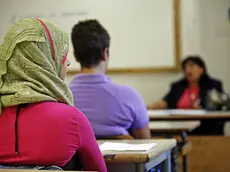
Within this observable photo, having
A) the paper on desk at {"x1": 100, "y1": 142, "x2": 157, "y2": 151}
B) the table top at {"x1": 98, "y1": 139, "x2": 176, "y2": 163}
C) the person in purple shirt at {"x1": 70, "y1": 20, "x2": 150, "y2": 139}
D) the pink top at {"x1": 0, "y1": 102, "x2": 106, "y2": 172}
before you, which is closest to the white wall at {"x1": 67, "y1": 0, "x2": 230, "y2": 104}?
the person in purple shirt at {"x1": 70, "y1": 20, "x2": 150, "y2": 139}

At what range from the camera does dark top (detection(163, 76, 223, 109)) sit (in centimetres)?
483

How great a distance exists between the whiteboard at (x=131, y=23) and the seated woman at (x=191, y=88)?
0.31m

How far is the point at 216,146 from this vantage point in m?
3.89

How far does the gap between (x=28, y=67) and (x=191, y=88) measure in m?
3.69

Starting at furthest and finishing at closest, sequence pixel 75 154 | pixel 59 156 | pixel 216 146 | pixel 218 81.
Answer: pixel 218 81, pixel 216 146, pixel 75 154, pixel 59 156

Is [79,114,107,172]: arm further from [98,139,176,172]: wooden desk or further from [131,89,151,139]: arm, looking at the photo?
[131,89,151,139]: arm

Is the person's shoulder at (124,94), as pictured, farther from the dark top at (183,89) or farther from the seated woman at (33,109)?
the dark top at (183,89)

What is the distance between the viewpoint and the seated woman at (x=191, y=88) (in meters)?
4.84

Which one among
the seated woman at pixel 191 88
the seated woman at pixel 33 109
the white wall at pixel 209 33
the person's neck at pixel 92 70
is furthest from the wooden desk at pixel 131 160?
the white wall at pixel 209 33

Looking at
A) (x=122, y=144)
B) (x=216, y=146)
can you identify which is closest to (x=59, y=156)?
(x=122, y=144)

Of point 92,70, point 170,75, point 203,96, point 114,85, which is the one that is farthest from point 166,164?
point 170,75

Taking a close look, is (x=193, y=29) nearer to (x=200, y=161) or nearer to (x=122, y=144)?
(x=200, y=161)

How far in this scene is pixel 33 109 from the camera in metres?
1.51

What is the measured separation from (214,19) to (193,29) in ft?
0.82
